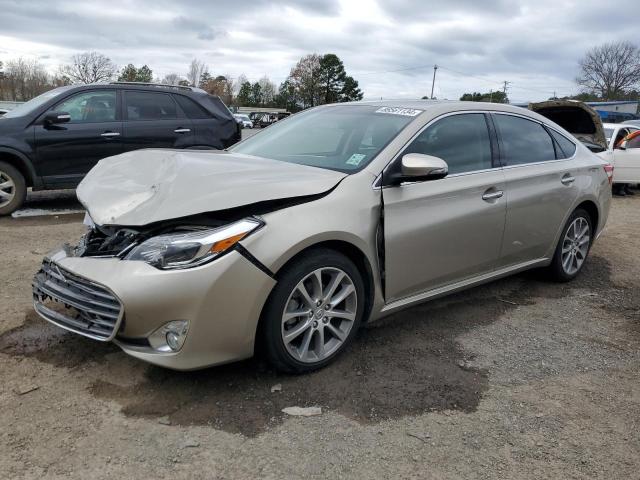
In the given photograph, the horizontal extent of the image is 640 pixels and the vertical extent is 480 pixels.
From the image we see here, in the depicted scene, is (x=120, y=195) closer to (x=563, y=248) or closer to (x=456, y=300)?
(x=456, y=300)

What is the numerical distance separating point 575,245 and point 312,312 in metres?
3.21

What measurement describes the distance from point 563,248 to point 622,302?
663 millimetres

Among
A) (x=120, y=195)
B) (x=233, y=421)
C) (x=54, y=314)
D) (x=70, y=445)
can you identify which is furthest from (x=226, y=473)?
(x=120, y=195)

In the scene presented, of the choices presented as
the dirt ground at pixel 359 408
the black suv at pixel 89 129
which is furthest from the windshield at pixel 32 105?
the dirt ground at pixel 359 408

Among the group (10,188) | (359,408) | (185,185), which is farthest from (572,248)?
(10,188)

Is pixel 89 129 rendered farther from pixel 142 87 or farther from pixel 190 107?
pixel 190 107

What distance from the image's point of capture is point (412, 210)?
11.4ft

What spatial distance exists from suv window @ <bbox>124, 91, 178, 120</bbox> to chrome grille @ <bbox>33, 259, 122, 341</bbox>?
503cm

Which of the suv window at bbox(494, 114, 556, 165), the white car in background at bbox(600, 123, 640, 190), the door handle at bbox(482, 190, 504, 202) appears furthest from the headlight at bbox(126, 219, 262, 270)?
the white car in background at bbox(600, 123, 640, 190)

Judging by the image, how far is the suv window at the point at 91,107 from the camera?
7266 mm

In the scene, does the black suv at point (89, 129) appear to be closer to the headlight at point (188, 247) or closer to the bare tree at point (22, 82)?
the headlight at point (188, 247)

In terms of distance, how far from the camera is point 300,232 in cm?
292

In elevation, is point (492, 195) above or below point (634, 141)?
above

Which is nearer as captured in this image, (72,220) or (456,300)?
(456,300)
